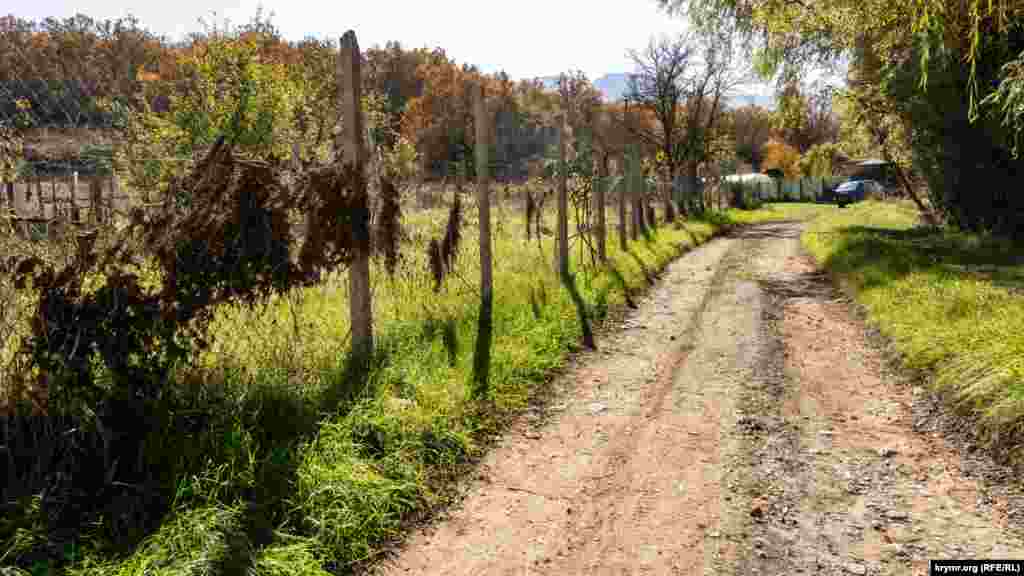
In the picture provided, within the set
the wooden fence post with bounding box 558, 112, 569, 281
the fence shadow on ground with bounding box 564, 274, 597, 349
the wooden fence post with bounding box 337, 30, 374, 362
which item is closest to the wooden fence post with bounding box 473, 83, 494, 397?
the fence shadow on ground with bounding box 564, 274, 597, 349

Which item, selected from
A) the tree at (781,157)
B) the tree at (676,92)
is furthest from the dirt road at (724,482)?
the tree at (781,157)

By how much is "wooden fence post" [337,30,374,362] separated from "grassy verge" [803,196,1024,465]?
439cm

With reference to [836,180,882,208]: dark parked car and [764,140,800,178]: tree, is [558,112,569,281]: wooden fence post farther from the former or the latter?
[764,140,800,178]: tree

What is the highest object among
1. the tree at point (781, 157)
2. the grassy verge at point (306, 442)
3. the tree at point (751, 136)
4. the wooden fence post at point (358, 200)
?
the tree at point (751, 136)

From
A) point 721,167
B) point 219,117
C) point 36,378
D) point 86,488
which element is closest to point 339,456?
point 86,488

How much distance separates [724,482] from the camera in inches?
170

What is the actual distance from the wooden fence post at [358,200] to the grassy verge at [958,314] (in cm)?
439

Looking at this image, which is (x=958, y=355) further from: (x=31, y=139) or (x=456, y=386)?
(x=31, y=139)

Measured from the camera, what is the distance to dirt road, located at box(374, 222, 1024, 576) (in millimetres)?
3533

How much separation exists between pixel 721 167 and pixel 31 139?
42.3m

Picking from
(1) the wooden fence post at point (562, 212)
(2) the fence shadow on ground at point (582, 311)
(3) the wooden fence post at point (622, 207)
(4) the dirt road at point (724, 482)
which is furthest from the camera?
(3) the wooden fence post at point (622, 207)

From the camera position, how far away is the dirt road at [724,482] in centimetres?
353

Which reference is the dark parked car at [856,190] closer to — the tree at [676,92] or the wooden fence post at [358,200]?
the tree at [676,92]

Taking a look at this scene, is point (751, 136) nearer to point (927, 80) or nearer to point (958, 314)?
point (927, 80)
